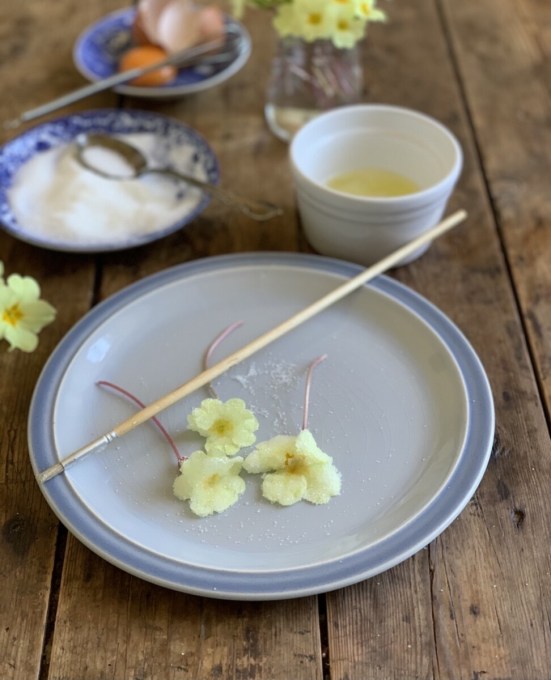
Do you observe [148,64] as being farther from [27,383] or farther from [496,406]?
[496,406]

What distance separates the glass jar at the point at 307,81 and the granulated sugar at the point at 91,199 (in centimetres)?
12

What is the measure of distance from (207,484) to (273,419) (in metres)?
0.08

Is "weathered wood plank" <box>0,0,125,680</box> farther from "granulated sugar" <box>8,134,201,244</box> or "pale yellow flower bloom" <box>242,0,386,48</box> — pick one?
"pale yellow flower bloom" <box>242,0,386,48</box>

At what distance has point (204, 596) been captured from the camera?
0.47m

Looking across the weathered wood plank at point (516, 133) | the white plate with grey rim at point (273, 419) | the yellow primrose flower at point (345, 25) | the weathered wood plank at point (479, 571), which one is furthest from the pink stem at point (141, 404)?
the yellow primrose flower at point (345, 25)

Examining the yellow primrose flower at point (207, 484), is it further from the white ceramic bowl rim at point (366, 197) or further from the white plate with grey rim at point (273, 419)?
the white ceramic bowl rim at point (366, 197)

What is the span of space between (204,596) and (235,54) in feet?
2.21

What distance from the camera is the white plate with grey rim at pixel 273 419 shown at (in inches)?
19.0

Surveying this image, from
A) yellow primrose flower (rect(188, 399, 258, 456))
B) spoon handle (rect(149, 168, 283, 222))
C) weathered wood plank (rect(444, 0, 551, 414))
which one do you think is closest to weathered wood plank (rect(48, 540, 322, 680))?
yellow primrose flower (rect(188, 399, 258, 456))

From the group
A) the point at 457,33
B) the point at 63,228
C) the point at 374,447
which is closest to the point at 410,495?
the point at 374,447

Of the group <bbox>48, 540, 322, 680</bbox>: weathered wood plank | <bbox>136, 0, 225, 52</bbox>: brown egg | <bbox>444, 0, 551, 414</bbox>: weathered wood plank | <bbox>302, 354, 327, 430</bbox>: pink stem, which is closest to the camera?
<bbox>48, 540, 322, 680</bbox>: weathered wood plank

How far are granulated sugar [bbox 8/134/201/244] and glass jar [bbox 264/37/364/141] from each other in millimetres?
118

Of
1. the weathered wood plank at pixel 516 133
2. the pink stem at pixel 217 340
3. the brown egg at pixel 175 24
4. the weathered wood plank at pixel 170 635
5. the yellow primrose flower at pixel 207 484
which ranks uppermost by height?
the brown egg at pixel 175 24

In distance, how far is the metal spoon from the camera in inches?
29.5
